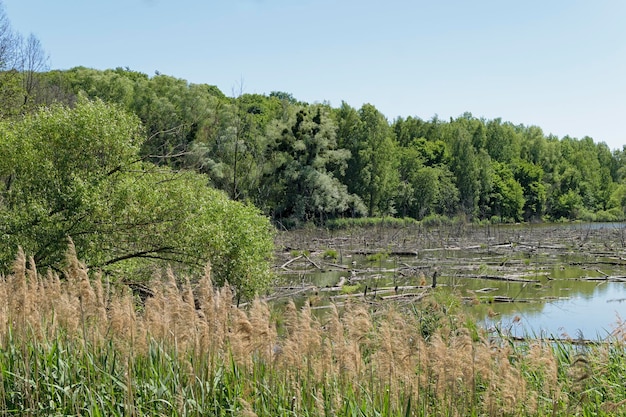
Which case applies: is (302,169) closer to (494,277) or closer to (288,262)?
(288,262)

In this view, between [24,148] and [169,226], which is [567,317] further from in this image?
[24,148]

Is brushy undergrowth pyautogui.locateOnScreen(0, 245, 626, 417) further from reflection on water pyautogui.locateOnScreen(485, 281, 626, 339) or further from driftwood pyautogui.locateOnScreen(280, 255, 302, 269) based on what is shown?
driftwood pyautogui.locateOnScreen(280, 255, 302, 269)

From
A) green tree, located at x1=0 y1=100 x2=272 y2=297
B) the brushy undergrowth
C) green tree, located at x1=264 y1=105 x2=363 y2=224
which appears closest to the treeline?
green tree, located at x1=264 y1=105 x2=363 y2=224

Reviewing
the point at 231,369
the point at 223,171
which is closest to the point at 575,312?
the point at 231,369

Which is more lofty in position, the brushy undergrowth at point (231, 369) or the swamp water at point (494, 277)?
the brushy undergrowth at point (231, 369)

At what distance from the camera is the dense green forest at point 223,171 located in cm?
1617

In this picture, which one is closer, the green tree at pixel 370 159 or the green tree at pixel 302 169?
the green tree at pixel 302 169

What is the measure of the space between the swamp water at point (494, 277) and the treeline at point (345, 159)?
29.5 feet

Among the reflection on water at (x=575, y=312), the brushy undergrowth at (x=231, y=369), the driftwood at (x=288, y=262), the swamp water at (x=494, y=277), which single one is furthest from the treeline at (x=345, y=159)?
the brushy undergrowth at (x=231, y=369)

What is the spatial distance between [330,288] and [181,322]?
17223 millimetres

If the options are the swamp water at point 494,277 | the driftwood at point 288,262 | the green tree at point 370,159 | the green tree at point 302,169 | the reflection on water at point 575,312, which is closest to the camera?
the reflection on water at point 575,312

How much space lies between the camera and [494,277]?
2370 centimetres

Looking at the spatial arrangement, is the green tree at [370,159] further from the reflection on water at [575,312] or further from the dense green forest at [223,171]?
the reflection on water at [575,312]

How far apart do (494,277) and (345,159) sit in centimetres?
3566
